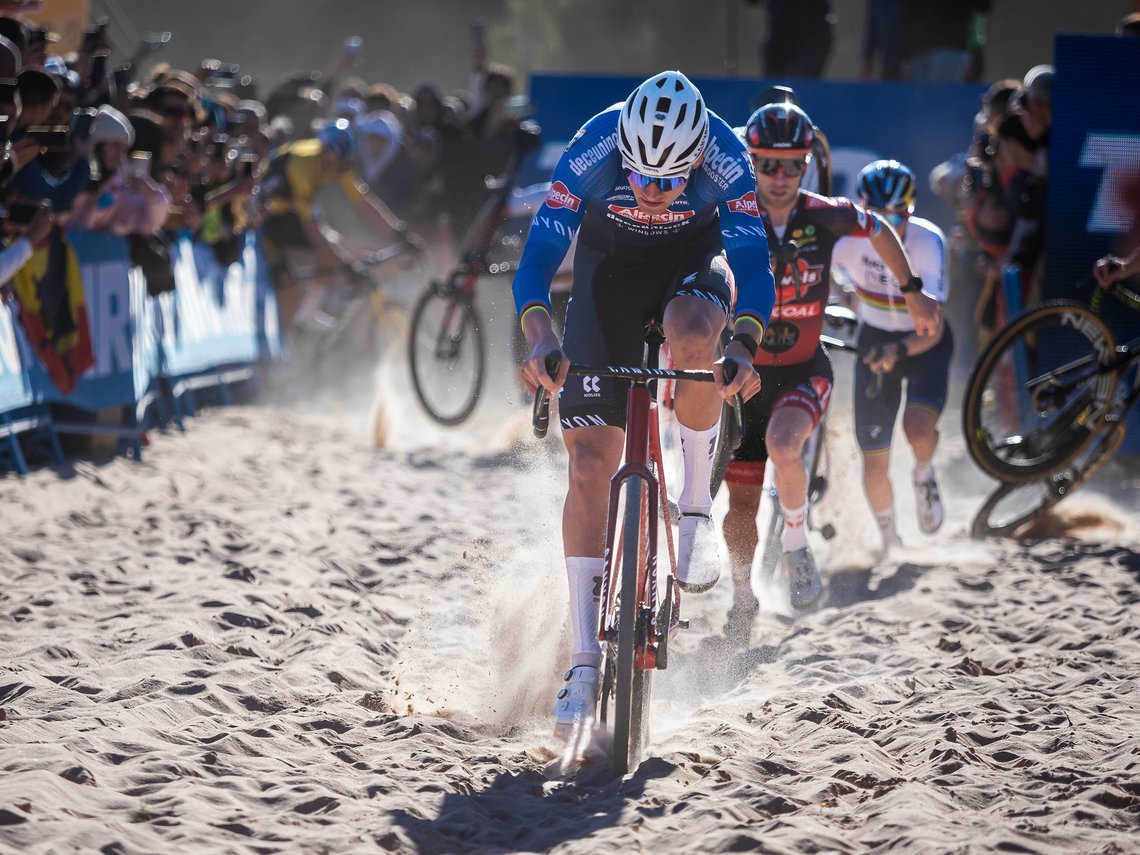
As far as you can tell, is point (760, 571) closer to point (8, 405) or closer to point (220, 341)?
point (8, 405)

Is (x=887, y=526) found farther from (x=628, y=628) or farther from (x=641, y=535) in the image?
(x=628, y=628)

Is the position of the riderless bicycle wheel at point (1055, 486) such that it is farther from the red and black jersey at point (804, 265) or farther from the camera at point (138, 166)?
the camera at point (138, 166)

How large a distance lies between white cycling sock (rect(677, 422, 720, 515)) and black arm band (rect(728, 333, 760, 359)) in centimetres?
64

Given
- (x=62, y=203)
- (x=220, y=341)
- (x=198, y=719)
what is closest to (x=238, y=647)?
(x=198, y=719)

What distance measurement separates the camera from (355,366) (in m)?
13.9

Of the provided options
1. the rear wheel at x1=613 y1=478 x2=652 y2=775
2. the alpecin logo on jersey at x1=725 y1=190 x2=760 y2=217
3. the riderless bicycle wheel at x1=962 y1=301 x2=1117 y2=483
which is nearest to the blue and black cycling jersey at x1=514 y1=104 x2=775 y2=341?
the alpecin logo on jersey at x1=725 y1=190 x2=760 y2=217

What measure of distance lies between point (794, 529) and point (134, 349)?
533cm

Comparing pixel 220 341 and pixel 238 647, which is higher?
pixel 220 341

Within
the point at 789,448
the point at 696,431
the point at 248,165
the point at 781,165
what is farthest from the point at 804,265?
the point at 248,165

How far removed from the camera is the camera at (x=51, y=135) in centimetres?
784

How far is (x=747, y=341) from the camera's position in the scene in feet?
14.8

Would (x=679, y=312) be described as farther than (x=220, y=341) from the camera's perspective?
No

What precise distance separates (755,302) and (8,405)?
531 cm

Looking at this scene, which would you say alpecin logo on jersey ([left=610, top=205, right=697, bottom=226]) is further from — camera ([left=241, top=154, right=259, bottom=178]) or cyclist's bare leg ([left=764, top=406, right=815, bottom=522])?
camera ([left=241, top=154, right=259, bottom=178])
